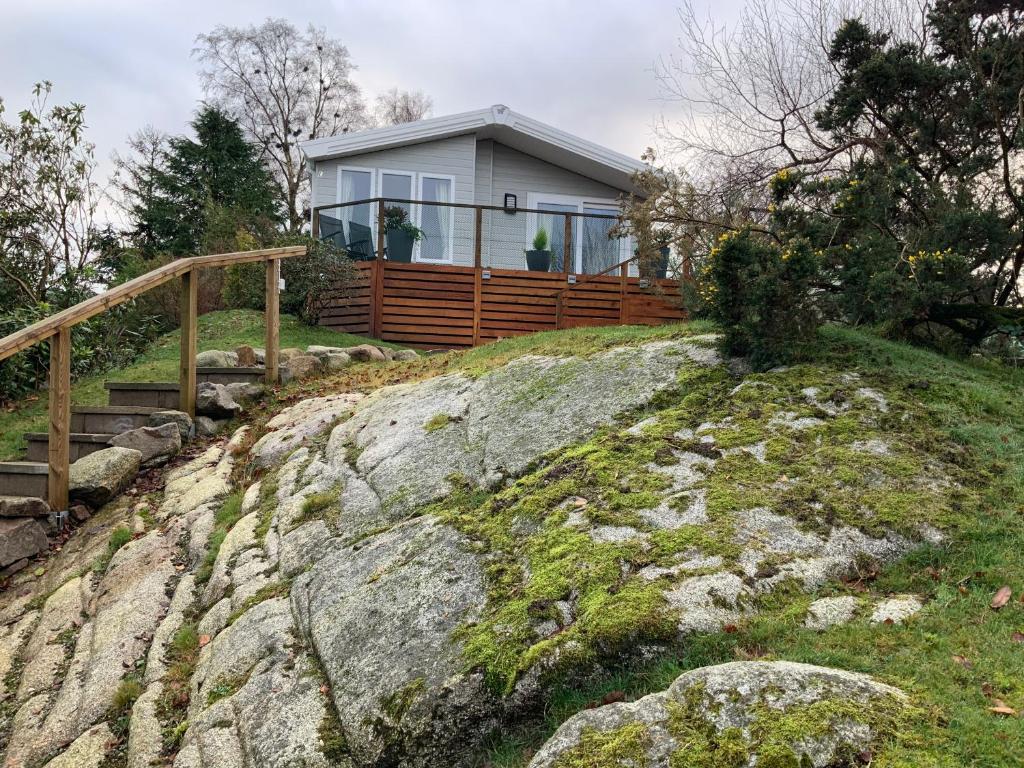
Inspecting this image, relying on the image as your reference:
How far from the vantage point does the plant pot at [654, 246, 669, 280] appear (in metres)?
14.1

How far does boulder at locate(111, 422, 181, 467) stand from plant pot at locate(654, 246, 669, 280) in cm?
863

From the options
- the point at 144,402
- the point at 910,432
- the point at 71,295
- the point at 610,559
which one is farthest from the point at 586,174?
the point at 610,559

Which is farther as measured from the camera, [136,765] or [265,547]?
[265,547]

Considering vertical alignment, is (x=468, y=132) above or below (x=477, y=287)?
above

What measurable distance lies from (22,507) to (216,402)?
2166mm

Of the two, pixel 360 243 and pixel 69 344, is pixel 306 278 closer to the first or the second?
pixel 360 243

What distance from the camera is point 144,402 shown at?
8.59m

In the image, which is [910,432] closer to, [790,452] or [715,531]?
[790,452]

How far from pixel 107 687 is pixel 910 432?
483 cm

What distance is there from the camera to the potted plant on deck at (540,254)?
15.5 meters

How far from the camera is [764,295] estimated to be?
19.0 ft

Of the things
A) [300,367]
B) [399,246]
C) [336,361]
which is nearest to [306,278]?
[399,246]

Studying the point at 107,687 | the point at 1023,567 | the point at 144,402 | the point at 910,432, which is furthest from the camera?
the point at 144,402

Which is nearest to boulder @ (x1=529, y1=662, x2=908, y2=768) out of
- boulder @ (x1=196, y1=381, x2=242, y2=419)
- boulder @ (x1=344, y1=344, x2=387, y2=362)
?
boulder @ (x1=196, y1=381, x2=242, y2=419)
